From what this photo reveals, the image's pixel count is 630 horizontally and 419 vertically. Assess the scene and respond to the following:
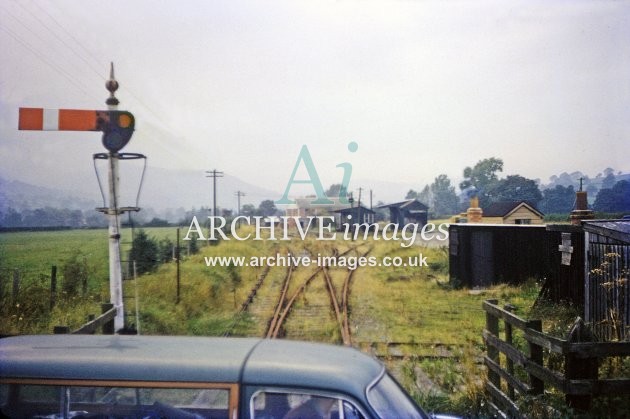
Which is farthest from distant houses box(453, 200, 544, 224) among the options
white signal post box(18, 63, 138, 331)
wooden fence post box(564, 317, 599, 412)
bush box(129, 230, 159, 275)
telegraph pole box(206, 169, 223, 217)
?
white signal post box(18, 63, 138, 331)

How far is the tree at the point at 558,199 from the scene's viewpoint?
18.2ft

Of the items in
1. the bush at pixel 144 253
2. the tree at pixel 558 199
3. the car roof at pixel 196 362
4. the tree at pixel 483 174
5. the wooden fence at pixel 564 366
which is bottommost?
the wooden fence at pixel 564 366

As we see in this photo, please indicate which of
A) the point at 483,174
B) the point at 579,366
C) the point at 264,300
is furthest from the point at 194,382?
the point at 483,174

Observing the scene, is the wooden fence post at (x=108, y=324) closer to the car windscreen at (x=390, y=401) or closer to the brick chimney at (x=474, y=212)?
the car windscreen at (x=390, y=401)

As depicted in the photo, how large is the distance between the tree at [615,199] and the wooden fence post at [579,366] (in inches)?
75.4

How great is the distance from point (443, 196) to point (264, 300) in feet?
7.42

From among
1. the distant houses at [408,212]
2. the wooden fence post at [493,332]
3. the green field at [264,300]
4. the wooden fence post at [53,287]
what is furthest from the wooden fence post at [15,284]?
the wooden fence post at [493,332]

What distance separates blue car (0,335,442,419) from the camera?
2.95 metres

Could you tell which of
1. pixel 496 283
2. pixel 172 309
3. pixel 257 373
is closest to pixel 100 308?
pixel 172 309

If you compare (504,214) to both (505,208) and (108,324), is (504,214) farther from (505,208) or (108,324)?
(108,324)

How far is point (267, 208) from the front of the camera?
223 inches

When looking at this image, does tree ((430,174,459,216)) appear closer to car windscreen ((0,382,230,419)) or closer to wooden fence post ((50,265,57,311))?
car windscreen ((0,382,230,419))

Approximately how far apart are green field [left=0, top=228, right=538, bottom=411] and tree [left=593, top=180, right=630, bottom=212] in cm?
164

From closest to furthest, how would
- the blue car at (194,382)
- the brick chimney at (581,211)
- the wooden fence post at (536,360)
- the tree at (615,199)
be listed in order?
the blue car at (194,382) → the wooden fence post at (536,360) → the tree at (615,199) → the brick chimney at (581,211)
